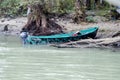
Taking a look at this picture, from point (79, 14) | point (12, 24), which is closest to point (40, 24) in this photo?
point (79, 14)

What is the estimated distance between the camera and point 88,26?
21000mm

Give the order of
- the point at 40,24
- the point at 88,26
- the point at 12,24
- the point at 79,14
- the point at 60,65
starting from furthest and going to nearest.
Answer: the point at 12,24 → the point at 79,14 → the point at 88,26 → the point at 40,24 → the point at 60,65

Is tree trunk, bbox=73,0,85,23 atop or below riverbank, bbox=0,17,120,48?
atop

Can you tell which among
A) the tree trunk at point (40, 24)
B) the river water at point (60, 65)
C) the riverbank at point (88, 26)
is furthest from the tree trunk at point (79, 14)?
the river water at point (60, 65)

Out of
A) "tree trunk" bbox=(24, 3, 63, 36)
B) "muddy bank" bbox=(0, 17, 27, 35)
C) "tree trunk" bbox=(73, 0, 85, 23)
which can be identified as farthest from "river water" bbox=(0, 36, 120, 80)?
"muddy bank" bbox=(0, 17, 27, 35)

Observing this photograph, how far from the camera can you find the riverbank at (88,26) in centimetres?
1552

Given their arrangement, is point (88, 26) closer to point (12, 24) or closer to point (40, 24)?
point (40, 24)

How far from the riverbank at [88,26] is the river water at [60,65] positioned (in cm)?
164

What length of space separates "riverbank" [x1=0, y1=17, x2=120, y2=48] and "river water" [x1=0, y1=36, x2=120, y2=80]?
5.37 feet

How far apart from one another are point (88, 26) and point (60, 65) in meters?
11.0

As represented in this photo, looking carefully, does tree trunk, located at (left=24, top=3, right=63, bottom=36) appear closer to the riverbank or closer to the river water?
the riverbank

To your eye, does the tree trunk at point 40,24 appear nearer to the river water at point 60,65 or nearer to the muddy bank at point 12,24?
the muddy bank at point 12,24

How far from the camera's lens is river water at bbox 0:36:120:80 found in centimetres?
824

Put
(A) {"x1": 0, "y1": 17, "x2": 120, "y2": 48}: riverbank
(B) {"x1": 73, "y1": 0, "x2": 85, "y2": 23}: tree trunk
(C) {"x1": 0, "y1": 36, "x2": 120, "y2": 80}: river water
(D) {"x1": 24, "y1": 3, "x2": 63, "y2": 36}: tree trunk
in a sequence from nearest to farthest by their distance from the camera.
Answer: (C) {"x1": 0, "y1": 36, "x2": 120, "y2": 80}: river water, (A) {"x1": 0, "y1": 17, "x2": 120, "y2": 48}: riverbank, (D) {"x1": 24, "y1": 3, "x2": 63, "y2": 36}: tree trunk, (B) {"x1": 73, "y1": 0, "x2": 85, "y2": 23}: tree trunk
